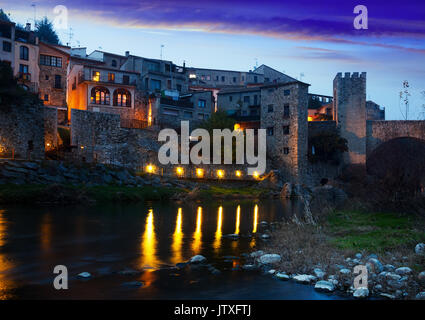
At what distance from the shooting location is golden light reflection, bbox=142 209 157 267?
1168 centimetres

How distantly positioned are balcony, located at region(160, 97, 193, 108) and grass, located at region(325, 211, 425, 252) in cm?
4170

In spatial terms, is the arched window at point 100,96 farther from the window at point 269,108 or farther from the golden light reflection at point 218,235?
the golden light reflection at point 218,235

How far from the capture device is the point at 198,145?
52.9m

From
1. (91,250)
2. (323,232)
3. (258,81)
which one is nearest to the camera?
(91,250)

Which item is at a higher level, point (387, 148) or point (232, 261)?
point (387, 148)

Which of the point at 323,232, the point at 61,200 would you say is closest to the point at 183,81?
the point at 61,200

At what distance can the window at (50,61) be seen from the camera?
195 ft

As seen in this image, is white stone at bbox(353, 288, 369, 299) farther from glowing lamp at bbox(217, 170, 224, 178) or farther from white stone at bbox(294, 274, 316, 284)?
glowing lamp at bbox(217, 170, 224, 178)

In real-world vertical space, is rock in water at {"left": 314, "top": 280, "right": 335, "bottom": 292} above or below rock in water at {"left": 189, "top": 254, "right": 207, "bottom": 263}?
above

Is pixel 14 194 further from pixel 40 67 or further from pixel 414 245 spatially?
pixel 40 67

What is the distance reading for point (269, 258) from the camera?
11.3m

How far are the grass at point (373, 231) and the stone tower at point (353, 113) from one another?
40363 millimetres

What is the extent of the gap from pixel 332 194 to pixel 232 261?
119ft

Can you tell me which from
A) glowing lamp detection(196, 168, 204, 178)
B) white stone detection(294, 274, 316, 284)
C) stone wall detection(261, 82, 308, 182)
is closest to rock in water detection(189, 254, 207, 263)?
white stone detection(294, 274, 316, 284)
